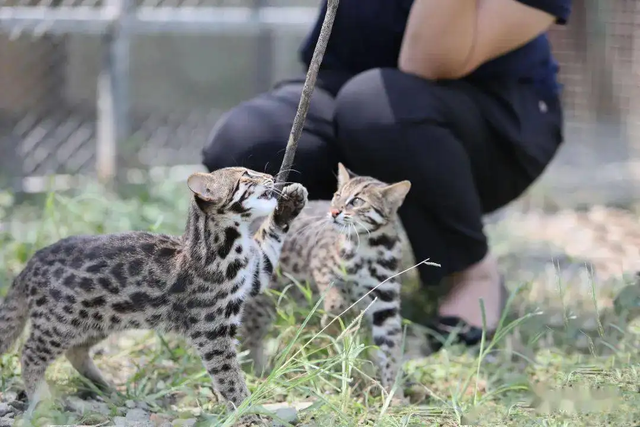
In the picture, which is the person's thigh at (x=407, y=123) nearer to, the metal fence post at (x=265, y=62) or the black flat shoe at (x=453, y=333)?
the black flat shoe at (x=453, y=333)

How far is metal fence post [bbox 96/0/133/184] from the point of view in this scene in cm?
573

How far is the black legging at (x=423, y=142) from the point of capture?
3.49m

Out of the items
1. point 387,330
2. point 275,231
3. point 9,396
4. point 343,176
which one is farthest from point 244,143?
point 9,396

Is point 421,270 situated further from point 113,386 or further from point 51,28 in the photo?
point 51,28

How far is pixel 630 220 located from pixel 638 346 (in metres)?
3.06

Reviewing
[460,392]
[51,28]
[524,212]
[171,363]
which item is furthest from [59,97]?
[460,392]

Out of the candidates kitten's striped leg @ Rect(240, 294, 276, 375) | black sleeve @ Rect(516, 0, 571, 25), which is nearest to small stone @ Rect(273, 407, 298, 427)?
kitten's striped leg @ Rect(240, 294, 276, 375)

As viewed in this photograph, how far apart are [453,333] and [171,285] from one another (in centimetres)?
129

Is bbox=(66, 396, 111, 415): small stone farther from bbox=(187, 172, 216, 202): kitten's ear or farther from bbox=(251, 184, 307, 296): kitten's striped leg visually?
bbox=(187, 172, 216, 202): kitten's ear

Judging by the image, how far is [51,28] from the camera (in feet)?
18.0

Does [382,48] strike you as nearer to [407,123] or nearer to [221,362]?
[407,123]

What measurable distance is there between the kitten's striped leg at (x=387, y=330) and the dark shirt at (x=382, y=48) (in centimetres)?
111

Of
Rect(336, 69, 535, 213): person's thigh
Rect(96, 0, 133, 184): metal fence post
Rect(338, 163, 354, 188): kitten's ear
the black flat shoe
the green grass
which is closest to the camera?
the green grass

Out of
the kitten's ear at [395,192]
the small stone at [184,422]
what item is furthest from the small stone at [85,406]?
the kitten's ear at [395,192]
